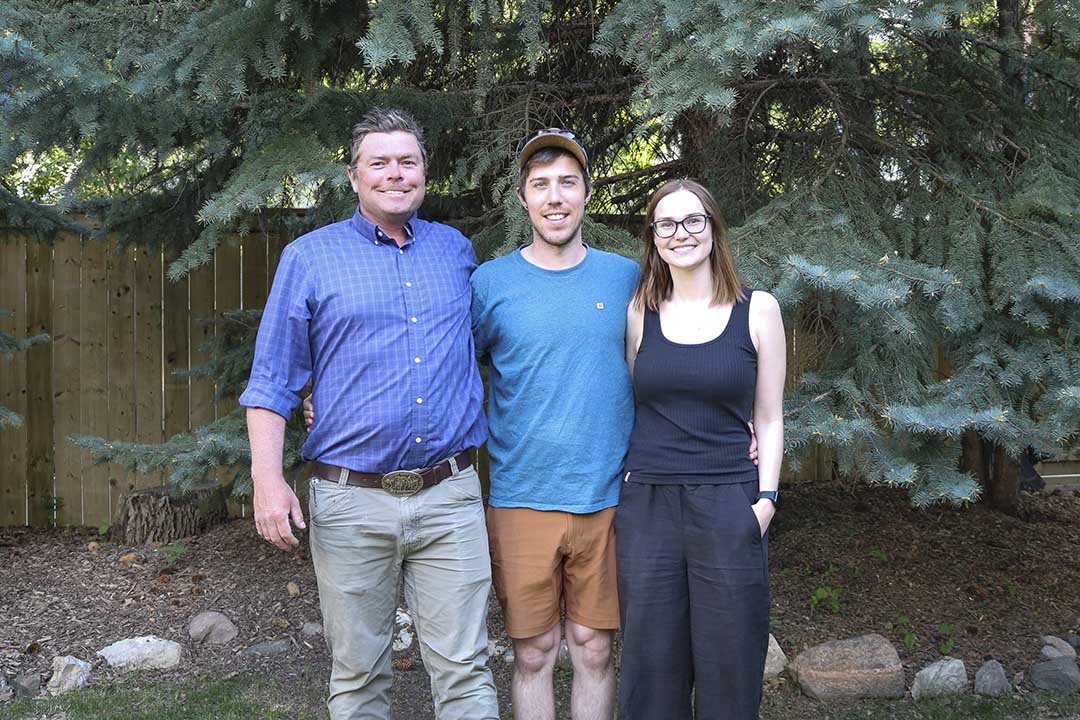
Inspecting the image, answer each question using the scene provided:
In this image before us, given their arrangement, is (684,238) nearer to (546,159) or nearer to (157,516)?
(546,159)

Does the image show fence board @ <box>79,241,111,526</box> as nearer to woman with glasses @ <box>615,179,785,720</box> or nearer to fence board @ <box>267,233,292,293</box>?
fence board @ <box>267,233,292,293</box>

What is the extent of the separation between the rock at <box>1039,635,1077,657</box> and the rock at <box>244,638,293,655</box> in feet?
11.7

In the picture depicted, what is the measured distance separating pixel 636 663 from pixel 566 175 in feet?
4.81

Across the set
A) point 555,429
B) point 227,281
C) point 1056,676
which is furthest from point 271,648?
point 1056,676

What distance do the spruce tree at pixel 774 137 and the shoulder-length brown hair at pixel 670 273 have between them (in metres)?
0.31

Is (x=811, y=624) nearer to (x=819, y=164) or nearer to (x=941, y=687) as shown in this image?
(x=941, y=687)

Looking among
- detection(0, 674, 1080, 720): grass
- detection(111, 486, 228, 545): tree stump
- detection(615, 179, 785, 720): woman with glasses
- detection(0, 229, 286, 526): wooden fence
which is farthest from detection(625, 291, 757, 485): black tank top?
detection(0, 229, 286, 526): wooden fence

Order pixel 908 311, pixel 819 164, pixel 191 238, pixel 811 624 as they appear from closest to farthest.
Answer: pixel 908 311, pixel 819 164, pixel 811 624, pixel 191 238

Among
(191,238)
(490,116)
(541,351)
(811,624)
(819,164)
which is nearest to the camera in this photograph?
(541,351)

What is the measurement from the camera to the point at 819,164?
4.11m

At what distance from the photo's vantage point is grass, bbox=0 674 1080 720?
3.94m

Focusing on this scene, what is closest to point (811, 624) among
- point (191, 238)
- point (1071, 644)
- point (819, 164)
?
point (1071, 644)

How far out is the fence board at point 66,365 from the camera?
6.36m

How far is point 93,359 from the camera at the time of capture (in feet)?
21.0
